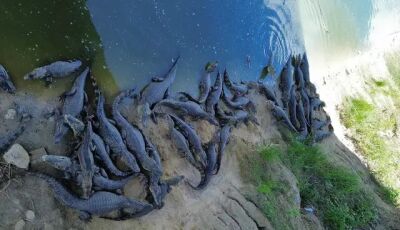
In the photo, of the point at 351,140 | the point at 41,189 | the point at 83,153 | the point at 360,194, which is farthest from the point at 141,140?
the point at 351,140

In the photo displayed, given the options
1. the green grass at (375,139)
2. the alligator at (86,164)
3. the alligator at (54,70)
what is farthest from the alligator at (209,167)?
the green grass at (375,139)

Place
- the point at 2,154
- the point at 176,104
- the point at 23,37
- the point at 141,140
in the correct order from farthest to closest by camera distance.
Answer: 1. the point at 176,104
2. the point at 141,140
3. the point at 23,37
4. the point at 2,154

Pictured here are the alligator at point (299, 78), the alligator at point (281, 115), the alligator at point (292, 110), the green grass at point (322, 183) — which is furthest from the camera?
the alligator at point (299, 78)

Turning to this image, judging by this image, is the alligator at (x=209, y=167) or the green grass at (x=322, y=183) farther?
the green grass at (x=322, y=183)

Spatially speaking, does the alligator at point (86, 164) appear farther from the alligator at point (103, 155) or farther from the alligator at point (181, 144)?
the alligator at point (181, 144)

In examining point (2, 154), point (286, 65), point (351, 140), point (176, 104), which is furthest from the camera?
point (351, 140)

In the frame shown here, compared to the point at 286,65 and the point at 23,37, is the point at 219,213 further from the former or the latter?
the point at 286,65

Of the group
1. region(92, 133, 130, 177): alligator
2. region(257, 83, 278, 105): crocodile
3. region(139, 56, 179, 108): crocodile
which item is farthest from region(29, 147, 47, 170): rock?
region(257, 83, 278, 105): crocodile
